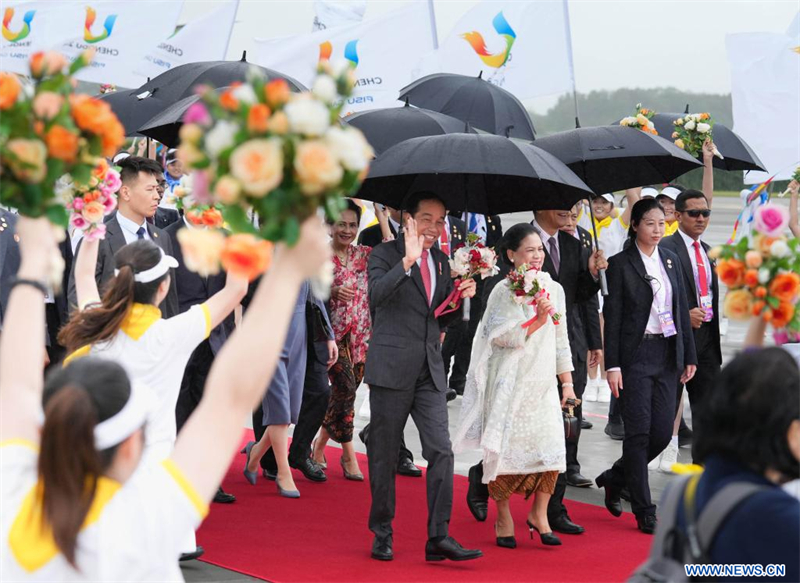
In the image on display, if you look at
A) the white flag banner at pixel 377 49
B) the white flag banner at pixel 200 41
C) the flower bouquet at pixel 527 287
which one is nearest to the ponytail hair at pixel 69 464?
the flower bouquet at pixel 527 287

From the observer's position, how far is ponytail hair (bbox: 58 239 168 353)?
4.80 metres

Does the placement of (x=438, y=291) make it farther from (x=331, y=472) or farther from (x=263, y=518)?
(x=331, y=472)

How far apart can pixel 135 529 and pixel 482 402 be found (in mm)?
4741

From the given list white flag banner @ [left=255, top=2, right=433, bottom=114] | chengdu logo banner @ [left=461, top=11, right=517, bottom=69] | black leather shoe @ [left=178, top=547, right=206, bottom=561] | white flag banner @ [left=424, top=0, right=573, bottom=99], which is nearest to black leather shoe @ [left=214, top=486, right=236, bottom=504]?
black leather shoe @ [left=178, top=547, right=206, bottom=561]

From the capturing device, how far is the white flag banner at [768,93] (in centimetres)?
984

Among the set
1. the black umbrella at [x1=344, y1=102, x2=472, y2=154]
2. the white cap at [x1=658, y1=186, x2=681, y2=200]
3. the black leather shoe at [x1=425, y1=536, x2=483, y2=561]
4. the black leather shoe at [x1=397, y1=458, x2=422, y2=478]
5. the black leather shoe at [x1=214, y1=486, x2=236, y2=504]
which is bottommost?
the black leather shoe at [x1=397, y1=458, x2=422, y2=478]

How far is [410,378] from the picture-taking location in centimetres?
642

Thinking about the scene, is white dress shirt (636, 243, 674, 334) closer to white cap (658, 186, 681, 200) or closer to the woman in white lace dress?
the woman in white lace dress

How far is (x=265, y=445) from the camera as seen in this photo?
789 centimetres

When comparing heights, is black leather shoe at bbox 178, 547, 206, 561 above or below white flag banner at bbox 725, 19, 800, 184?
below

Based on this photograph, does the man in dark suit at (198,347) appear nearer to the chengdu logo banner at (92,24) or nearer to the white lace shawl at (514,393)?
the white lace shawl at (514,393)

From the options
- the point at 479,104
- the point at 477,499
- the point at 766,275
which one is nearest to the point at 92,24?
the point at 479,104

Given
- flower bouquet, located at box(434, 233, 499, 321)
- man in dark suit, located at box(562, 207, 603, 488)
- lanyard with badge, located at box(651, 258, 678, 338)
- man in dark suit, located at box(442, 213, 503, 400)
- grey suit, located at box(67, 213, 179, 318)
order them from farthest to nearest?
1. man in dark suit, located at box(442, 213, 503, 400)
2. man in dark suit, located at box(562, 207, 603, 488)
3. lanyard with badge, located at box(651, 258, 678, 338)
4. grey suit, located at box(67, 213, 179, 318)
5. flower bouquet, located at box(434, 233, 499, 321)

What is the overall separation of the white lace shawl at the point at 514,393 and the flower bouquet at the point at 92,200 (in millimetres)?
2632
